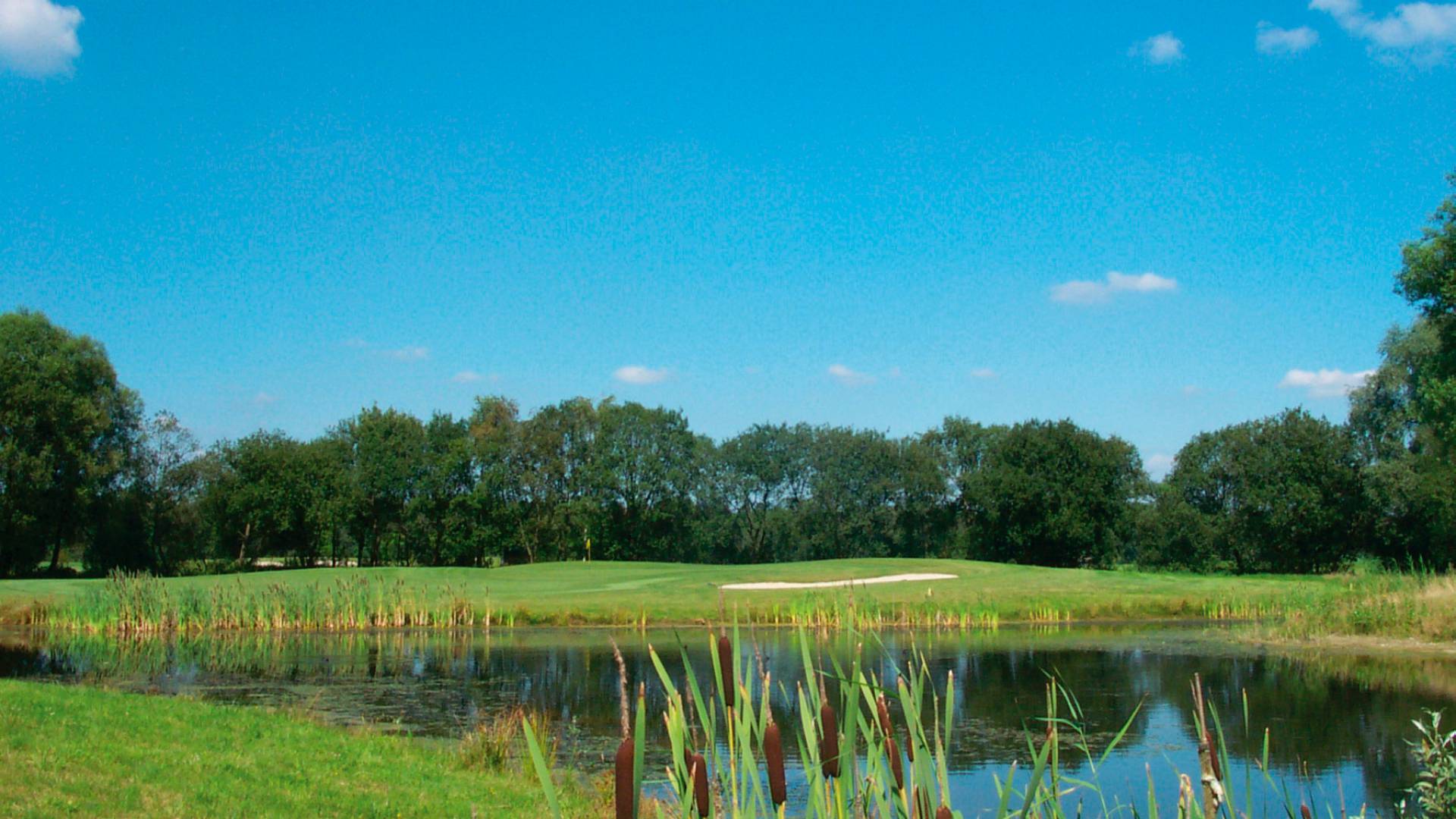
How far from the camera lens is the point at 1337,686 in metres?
20.1

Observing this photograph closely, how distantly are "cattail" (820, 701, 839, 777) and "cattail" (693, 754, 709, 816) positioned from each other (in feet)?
1.26

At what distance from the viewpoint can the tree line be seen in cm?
5359

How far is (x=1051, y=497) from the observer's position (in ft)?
212

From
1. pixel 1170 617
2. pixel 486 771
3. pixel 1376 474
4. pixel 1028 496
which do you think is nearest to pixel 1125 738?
pixel 486 771

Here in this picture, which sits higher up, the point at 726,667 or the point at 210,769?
the point at 726,667

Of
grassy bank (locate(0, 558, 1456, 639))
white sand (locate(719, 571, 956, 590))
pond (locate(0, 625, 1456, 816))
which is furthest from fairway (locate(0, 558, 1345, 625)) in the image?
pond (locate(0, 625, 1456, 816))

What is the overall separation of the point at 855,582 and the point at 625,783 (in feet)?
132

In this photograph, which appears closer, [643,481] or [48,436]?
[48,436]

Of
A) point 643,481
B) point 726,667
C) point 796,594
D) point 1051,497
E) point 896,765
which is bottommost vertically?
point 796,594

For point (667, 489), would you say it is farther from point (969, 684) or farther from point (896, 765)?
point (896, 765)

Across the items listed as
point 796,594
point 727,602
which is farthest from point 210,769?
point 796,594

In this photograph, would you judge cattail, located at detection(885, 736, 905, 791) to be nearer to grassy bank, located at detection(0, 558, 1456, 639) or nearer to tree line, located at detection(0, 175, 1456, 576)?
grassy bank, located at detection(0, 558, 1456, 639)

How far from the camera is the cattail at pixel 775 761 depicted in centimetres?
206

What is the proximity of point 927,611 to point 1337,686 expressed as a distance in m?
12.9
